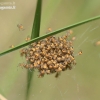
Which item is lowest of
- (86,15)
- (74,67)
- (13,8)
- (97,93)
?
(97,93)

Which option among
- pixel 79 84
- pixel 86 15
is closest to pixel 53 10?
pixel 86 15

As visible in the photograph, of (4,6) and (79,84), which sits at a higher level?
(4,6)

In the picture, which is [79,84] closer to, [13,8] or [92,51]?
[92,51]

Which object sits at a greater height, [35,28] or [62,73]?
[35,28]

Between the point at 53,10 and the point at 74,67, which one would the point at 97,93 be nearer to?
the point at 74,67

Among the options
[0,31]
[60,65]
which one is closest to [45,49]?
[60,65]

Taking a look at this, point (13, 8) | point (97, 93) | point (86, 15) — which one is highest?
point (13, 8)
